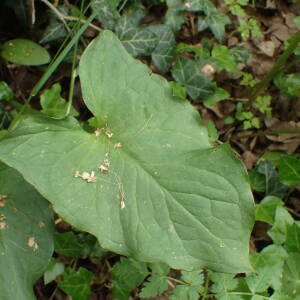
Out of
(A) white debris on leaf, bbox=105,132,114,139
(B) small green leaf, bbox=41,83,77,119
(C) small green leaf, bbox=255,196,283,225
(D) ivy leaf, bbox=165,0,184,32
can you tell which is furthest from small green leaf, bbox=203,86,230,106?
(A) white debris on leaf, bbox=105,132,114,139

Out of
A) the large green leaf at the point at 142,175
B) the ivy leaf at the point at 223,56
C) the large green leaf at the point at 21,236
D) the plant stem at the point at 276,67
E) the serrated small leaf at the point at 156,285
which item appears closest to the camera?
the large green leaf at the point at 142,175

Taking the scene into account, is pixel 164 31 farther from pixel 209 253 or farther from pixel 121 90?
pixel 209 253

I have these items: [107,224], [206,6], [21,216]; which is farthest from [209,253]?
[206,6]

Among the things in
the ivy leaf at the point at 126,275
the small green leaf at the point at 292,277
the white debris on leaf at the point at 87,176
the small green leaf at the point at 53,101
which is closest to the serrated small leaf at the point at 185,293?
the ivy leaf at the point at 126,275

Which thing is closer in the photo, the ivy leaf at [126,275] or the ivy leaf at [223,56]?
the ivy leaf at [126,275]

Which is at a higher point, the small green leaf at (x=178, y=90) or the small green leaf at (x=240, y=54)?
the small green leaf at (x=240, y=54)

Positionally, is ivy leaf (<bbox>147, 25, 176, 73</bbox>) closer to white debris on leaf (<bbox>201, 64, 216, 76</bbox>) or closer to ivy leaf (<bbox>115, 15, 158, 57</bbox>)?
ivy leaf (<bbox>115, 15, 158, 57</bbox>)

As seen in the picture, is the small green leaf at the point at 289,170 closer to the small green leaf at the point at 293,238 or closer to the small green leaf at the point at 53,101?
the small green leaf at the point at 293,238
